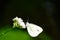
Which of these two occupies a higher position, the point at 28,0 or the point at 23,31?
the point at 28,0

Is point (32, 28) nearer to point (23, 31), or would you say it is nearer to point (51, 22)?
point (23, 31)

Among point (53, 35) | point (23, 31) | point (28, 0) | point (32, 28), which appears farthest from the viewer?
point (28, 0)

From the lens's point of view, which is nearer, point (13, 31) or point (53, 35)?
point (13, 31)

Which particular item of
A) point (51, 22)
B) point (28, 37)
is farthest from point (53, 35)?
point (28, 37)

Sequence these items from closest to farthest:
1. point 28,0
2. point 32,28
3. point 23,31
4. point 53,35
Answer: point 32,28
point 23,31
point 53,35
point 28,0

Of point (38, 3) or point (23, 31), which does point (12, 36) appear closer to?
point (23, 31)

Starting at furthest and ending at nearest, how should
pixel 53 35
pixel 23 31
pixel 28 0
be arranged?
pixel 28 0, pixel 53 35, pixel 23 31
